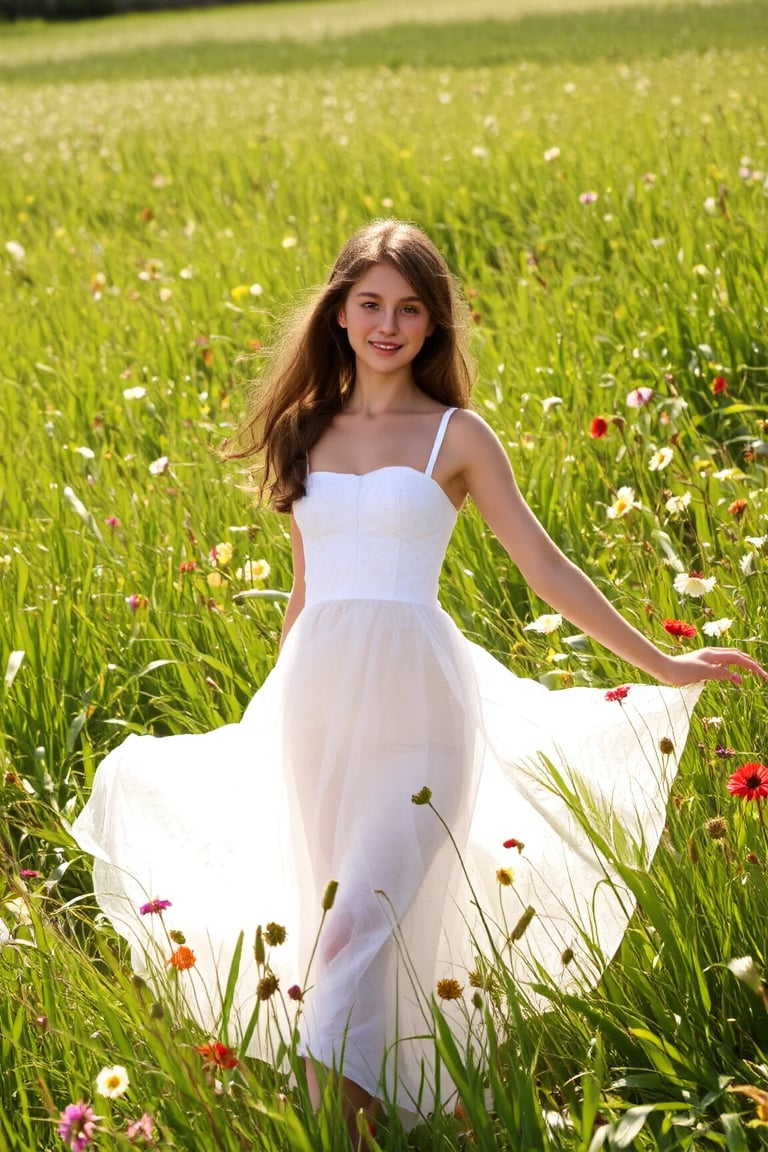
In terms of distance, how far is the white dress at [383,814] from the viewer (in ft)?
6.81

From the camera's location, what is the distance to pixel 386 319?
2.47 metres

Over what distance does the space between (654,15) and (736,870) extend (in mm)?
26499

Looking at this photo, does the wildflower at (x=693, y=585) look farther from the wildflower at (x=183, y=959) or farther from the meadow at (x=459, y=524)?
the wildflower at (x=183, y=959)

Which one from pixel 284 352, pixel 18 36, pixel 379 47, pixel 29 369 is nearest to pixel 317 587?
pixel 284 352

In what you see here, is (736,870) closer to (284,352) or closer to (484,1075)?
(484,1075)

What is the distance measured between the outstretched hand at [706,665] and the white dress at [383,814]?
0.08 metres

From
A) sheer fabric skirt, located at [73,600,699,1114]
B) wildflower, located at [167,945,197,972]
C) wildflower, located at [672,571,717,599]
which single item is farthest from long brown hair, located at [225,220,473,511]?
wildflower, located at [167,945,197,972]

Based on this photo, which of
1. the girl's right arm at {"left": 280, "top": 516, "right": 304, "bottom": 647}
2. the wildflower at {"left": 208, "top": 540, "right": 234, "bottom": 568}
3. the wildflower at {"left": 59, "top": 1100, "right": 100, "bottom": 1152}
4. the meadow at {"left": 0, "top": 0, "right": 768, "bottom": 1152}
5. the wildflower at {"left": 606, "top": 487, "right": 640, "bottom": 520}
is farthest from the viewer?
the wildflower at {"left": 208, "top": 540, "right": 234, "bottom": 568}

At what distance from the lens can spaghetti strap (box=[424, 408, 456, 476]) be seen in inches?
94.0

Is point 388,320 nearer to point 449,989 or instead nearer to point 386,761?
point 386,761

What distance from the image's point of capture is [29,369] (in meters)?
5.51

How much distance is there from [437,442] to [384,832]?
0.66 meters

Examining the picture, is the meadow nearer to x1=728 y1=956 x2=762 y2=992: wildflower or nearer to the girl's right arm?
x1=728 y1=956 x2=762 y2=992: wildflower

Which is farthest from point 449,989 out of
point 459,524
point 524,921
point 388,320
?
point 459,524
